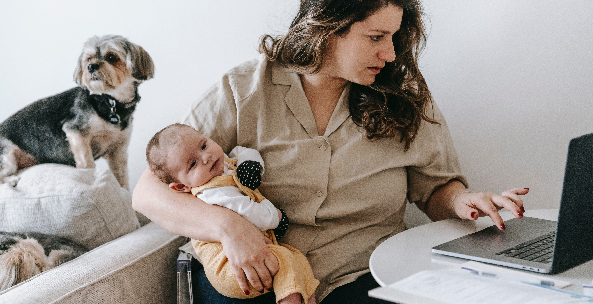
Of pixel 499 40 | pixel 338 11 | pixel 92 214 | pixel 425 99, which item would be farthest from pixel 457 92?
pixel 92 214

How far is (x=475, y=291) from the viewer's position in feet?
2.43

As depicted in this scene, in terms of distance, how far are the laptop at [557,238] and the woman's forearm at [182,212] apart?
1.52ft

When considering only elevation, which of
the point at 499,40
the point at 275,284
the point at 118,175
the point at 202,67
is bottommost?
the point at 118,175

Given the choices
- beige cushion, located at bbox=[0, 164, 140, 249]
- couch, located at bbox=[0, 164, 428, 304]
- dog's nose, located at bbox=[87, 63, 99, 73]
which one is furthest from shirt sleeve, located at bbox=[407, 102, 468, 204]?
dog's nose, located at bbox=[87, 63, 99, 73]

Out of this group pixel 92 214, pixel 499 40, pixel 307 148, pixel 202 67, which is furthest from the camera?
pixel 202 67

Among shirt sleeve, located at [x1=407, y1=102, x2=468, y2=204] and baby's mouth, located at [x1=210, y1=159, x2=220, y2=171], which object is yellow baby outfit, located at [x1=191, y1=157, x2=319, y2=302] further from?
shirt sleeve, located at [x1=407, y1=102, x2=468, y2=204]

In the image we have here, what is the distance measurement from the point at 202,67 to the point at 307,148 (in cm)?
75

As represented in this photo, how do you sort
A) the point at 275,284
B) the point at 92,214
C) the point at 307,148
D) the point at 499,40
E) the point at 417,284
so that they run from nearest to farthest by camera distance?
the point at 417,284, the point at 275,284, the point at 307,148, the point at 92,214, the point at 499,40

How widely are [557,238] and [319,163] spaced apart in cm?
64

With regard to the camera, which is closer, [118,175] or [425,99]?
[425,99]

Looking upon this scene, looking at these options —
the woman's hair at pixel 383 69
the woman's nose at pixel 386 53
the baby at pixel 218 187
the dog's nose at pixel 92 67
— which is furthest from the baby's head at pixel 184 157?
the dog's nose at pixel 92 67

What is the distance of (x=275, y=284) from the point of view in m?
1.06

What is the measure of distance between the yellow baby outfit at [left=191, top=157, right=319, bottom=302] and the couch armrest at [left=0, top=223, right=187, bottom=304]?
19 cm

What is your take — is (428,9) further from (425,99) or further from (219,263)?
(219,263)
